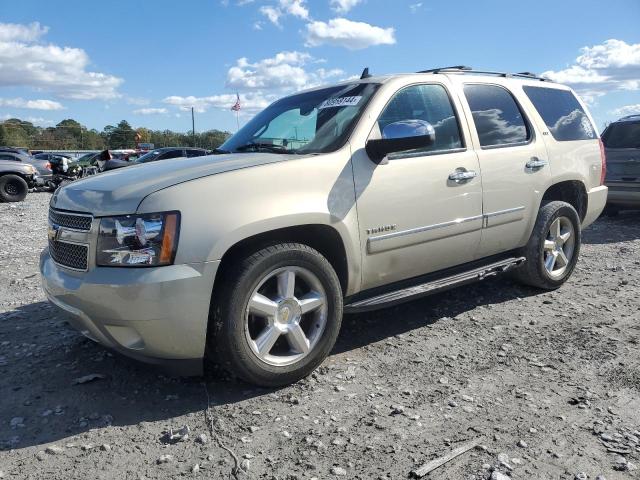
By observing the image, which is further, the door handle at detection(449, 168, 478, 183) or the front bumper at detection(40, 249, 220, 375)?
the door handle at detection(449, 168, 478, 183)

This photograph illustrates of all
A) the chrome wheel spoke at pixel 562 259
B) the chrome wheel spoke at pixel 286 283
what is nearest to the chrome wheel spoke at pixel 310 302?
the chrome wheel spoke at pixel 286 283

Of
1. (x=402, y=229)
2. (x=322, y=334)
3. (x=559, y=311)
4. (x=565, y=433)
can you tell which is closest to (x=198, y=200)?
(x=322, y=334)

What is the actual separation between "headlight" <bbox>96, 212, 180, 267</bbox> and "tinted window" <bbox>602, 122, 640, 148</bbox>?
28.2 feet

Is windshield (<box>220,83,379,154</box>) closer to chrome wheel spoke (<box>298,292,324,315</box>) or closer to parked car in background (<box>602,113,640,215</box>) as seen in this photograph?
chrome wheel spoke (<box>298,292,324,315</box>)

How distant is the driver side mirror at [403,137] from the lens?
129 inches

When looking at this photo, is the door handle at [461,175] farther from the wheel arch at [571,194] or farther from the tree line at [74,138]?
the tree line at [74,138]

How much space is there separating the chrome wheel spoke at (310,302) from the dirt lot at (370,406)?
0.46m

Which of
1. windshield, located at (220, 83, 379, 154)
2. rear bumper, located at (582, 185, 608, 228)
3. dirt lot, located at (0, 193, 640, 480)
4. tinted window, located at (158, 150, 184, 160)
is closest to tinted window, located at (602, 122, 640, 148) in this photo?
rear bumper, located at (582, 185, 608, 228)

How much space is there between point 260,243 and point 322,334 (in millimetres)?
698

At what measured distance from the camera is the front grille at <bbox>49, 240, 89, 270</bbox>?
2879 millimetres

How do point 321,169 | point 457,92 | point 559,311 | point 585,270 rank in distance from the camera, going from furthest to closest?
point 585,270, point 559,311, point 457,92, point 321,169

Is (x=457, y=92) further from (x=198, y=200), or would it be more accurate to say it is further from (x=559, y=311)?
(x=198, y=200)

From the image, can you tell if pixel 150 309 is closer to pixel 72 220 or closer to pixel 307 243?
pixel 72 220

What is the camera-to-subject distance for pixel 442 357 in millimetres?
3580
